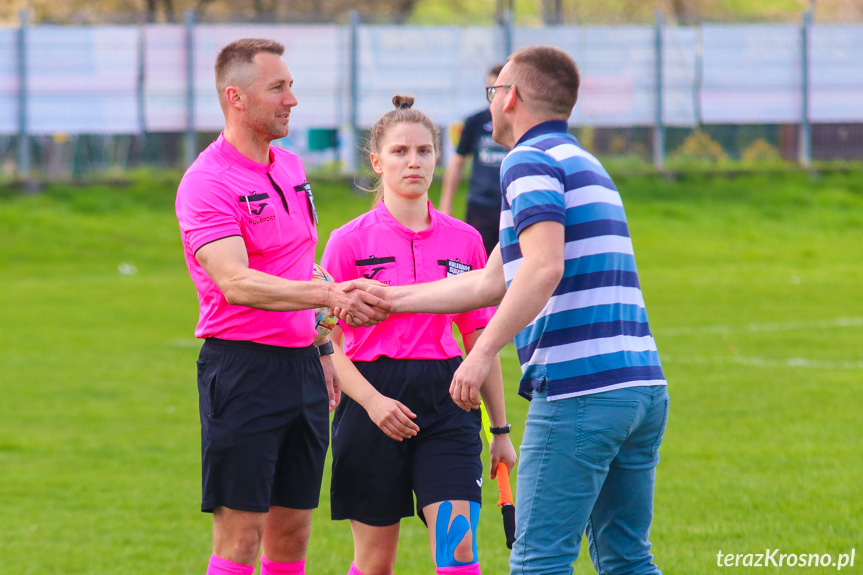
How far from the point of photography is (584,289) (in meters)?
3.66

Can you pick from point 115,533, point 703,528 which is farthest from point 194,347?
point 703,528

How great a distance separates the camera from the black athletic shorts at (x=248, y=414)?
14.1ft

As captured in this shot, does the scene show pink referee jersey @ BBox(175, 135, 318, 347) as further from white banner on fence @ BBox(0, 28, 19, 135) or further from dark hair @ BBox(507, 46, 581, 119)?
white banner on fence @ BBox(0, 28, 19, 135)

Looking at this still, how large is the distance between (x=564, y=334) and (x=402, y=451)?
127cm

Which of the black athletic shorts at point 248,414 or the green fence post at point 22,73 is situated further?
the green fence post at point 22,73

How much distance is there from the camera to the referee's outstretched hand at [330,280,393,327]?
4.29 meters

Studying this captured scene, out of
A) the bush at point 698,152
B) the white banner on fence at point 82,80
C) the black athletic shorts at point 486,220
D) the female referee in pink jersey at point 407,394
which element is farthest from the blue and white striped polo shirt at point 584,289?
the bush at point 698,152

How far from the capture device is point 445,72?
882 inches

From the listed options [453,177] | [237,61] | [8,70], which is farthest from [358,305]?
[8,70]

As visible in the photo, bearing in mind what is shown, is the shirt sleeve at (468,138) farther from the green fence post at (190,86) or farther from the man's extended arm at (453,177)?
A: the green fence post at (190,86)

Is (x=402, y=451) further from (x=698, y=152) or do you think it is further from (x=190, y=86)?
(x=698, y=152)

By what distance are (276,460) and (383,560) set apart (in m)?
0.66

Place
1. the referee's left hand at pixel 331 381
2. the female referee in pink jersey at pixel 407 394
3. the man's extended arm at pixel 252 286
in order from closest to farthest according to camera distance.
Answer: the man's extended arm at pixel 252 286
the female referee in pink jersey at pixel 407 394
the referee's left hand at pixel 331 381

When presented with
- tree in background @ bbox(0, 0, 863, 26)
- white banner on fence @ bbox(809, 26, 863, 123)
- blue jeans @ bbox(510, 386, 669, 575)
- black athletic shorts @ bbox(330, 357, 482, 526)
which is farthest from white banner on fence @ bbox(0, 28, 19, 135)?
blue jeans @ bbox(510, 386, 669, 575)
